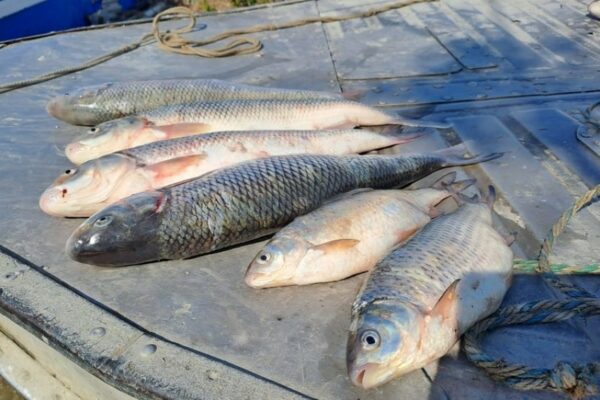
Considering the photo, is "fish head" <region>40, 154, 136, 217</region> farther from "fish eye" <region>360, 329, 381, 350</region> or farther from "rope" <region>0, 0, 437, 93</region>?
"rope" <region>0, 0, 437, 93</region>

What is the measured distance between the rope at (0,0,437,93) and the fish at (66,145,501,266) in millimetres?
2912

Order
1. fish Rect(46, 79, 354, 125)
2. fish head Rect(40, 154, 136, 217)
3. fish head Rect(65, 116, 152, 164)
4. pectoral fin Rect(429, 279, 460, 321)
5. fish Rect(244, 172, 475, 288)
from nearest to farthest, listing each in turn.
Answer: pectoral fin Rect(429, 279, 460, 321) < fish Rect(244, 172, 475, 288) < fish head Rect(40, 154, 136, 217) < fish head Rect(65, 116, 152, 164) < fish Rect(46, 79, 354, 125)

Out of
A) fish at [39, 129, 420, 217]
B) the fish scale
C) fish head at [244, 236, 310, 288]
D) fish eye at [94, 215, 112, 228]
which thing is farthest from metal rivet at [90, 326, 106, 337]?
the fish scale

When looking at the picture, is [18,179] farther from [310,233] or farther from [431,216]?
[431,216]

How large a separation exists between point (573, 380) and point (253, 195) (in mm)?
1604

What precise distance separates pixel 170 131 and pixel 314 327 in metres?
1.90

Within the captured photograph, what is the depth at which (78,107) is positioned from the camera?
4293 mm

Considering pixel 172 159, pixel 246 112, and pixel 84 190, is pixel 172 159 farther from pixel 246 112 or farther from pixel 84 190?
pixel 246 112

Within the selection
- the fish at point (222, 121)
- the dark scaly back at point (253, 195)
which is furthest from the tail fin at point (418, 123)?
the dark scaly back at point (253, 195)

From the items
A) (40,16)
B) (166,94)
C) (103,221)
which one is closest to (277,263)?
(103,221)

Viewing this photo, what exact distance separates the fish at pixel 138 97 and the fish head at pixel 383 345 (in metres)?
2.46

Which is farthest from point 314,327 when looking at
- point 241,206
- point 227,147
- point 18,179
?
point 18,179

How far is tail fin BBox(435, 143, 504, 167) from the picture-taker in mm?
3461

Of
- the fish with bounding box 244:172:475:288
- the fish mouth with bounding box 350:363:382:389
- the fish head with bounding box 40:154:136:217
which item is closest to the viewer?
the fish mouth with bounding box 350:363:382:389
